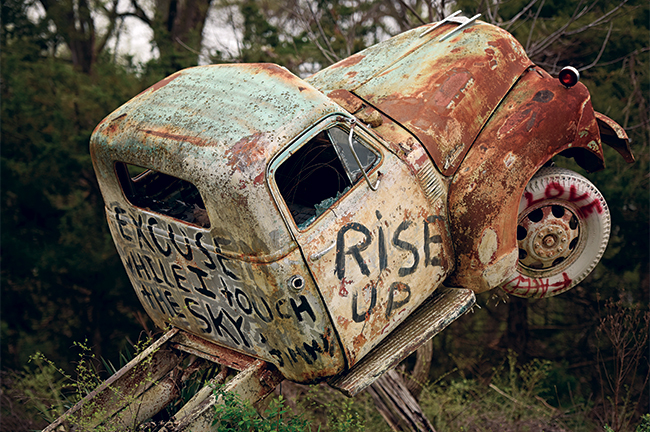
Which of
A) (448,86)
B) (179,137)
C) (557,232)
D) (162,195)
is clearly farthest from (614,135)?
(162,195)

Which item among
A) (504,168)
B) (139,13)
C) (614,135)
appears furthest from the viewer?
(139,13)

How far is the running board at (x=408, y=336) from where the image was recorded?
3.26m

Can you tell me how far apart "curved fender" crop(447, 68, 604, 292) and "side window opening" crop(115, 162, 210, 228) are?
1649 mm

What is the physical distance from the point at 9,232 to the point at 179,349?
6.32m

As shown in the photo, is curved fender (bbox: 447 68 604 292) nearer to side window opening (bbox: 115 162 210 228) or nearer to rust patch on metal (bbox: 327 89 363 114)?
rust patch on metal (bbox: 327 89 363 114)

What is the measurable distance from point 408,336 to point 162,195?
1.99 m

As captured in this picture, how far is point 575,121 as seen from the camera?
389cm

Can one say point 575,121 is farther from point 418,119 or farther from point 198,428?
point 198,428

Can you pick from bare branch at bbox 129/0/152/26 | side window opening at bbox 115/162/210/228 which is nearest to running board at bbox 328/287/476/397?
side window opening at bbox 115/162/210/228

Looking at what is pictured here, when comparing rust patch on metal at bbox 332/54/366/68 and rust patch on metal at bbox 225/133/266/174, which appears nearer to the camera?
rust patch on metal at bbox 225/133/266/174

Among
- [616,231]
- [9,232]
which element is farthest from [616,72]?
[9,232]

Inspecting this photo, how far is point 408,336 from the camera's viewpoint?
3477 mm

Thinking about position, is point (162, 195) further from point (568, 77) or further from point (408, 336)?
point (568, 77)

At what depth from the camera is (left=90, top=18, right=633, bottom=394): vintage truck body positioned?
3076mm
